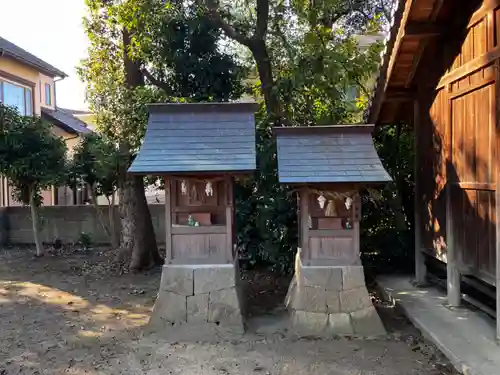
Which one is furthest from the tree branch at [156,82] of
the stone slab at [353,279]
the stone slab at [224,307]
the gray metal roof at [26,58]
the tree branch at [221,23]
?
the gray metal roof at [26,58]

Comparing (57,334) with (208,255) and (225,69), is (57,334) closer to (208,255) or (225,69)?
(208,255)

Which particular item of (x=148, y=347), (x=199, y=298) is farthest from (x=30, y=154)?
(x=148, y=347)

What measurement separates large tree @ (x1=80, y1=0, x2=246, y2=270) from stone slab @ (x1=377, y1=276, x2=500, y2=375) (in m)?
5.18

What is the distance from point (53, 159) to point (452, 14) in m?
8.73

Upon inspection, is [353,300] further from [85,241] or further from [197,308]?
[85,241]

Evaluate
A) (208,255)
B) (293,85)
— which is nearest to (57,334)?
(208,255)

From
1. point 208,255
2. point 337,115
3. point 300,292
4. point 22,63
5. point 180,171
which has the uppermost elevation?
point 22,63

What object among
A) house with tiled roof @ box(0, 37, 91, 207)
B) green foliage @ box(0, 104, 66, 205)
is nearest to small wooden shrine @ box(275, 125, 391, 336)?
green foliage @ box(0, 104, 66, 205)

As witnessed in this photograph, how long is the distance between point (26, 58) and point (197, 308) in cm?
1275

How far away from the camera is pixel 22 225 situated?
12914 mm

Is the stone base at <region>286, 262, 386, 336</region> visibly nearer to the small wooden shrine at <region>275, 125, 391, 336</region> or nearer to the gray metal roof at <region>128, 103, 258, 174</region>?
the small wooden shrine at <region>275, 125, 391, 336</region>

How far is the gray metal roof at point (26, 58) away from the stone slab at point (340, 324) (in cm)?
1246

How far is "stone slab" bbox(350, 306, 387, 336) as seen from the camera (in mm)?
5895

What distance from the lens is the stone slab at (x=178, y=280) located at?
6043 millimetres
